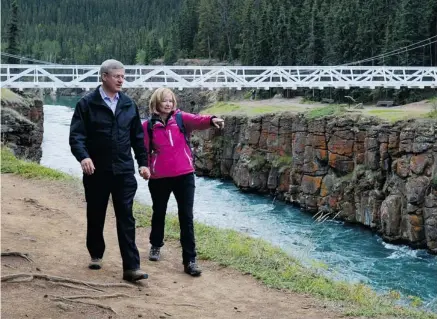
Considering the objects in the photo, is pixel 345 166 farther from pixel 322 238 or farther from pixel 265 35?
pixel 265 35

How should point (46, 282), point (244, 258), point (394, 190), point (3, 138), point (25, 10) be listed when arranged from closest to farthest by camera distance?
point (46, 282), point (244, 258), point (3, 138), point (394, 190), point (25, 10)

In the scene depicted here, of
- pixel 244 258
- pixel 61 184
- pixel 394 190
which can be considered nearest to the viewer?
pixel 244 258

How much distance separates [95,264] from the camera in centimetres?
588

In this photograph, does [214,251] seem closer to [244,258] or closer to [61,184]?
[244,258]

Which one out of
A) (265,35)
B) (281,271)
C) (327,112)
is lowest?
(281,271)

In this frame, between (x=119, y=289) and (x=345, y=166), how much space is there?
21408 mm

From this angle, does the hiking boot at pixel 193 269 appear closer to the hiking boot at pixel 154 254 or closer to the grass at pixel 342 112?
the hiking boot at pixel 154 254

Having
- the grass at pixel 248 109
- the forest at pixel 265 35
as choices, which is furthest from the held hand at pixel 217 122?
the forest at pixel 265 35

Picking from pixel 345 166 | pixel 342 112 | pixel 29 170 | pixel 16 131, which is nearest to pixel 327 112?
pixel 342 112

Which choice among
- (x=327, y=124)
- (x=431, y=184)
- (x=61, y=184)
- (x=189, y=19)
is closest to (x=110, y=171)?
(x=61, y=184)

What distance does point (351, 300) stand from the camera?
5762 mm

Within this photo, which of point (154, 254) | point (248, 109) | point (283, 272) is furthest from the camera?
point (248, 109)

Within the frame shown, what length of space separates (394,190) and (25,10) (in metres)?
144

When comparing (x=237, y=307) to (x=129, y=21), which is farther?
(x=129, y=21)
